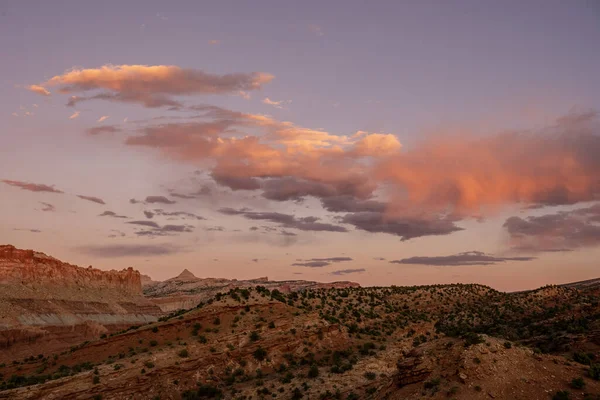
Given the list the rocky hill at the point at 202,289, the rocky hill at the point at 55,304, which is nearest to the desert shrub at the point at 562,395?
the rocky hill at the point at 55,304

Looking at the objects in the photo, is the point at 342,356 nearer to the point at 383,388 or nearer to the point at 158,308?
the point at 383,388

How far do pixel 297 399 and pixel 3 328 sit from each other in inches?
2531

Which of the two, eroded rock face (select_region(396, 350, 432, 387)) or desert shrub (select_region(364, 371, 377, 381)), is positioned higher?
eroded rock face (select_region(396, 350, 432, 387))

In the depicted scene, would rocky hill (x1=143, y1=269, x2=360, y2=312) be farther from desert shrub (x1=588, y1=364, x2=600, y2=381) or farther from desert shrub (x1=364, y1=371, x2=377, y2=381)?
desert shrub (x1=588, y1=364, x2=600, y2=381)

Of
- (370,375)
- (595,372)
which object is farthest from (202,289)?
(595,372)

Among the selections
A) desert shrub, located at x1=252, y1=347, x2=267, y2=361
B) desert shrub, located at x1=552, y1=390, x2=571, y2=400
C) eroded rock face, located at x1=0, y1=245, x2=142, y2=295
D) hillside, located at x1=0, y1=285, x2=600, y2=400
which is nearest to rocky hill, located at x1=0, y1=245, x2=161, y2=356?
eroded rock face, located at x1=0, y1=245, x2=142, y2=295

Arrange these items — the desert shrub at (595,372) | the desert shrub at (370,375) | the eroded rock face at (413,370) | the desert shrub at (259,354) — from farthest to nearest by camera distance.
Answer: the desert shrub at (259,354) → the desert shrub at (370,375) → the eroded rock face at (413,370) → the desert shrub at (595,372)

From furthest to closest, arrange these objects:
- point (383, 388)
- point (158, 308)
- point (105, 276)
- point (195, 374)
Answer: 1. point (158, 308)
2. point (105, 276)
3. point (195, 374)
4. point (383, 388)

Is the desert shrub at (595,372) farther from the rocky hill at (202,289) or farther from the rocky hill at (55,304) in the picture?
the rocky hill at (202,289)

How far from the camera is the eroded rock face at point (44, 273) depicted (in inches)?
3500

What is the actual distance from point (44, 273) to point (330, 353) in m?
78.7

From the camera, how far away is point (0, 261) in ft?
288

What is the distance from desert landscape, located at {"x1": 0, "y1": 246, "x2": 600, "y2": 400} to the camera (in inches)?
870

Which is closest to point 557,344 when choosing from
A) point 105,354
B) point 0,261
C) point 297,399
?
point 297,399
